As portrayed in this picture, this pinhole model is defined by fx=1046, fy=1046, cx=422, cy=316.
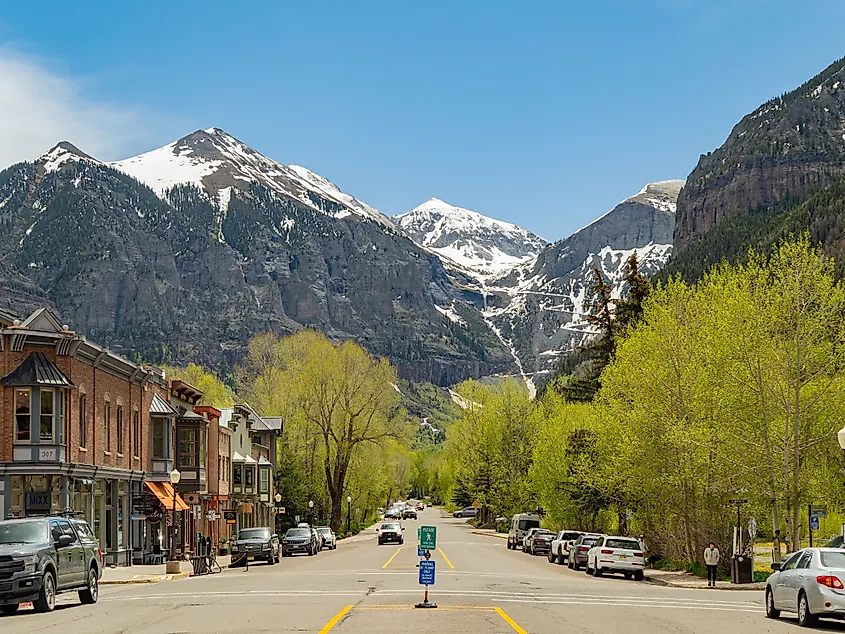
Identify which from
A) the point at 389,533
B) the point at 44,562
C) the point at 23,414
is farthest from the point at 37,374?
the point at 389,533

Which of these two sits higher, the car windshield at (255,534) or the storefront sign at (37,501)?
the storefront sign at (37,501)

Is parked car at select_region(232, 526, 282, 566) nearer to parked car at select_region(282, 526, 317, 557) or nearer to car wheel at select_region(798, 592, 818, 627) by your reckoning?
parked car at select_region(282, 526, 317, 557)

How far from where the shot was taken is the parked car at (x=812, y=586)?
20453 mm

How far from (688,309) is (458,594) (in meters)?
19.6

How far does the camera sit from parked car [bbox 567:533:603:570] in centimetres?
4644

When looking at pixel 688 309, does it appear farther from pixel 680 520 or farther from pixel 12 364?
pixel 12 364

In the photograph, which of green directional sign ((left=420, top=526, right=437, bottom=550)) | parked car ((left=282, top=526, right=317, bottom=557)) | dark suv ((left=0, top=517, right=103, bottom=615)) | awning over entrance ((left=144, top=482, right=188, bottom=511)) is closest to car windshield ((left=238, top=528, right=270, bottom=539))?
awning over entrance ((left=144, top=482, right=188, bottom=511))

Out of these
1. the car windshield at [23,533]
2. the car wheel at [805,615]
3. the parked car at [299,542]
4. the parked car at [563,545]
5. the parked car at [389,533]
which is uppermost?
the car windshield at [23,533]

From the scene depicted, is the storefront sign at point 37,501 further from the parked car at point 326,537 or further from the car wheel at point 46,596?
the parked car at point 326,537

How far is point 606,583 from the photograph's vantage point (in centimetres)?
3716

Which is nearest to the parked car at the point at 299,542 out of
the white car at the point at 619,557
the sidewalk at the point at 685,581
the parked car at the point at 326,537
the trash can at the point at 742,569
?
the parked car at the point at 326,537

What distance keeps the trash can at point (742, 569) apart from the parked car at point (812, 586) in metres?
13.9

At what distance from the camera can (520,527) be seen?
229 ft

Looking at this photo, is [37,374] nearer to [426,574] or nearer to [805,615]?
[426,574]
